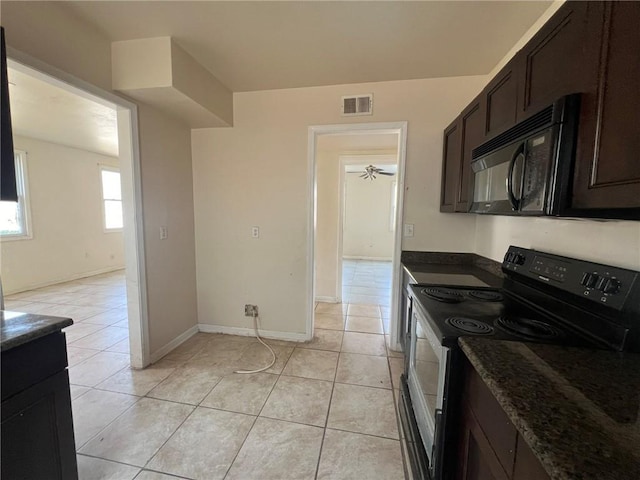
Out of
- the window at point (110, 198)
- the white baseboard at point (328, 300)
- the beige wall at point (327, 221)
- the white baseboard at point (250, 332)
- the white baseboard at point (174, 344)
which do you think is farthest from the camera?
the window at point (110, 198)

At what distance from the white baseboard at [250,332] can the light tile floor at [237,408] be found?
8 centimetres

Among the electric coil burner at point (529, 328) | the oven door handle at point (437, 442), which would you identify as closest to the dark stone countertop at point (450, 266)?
the electric coil burner at point (529, 328)

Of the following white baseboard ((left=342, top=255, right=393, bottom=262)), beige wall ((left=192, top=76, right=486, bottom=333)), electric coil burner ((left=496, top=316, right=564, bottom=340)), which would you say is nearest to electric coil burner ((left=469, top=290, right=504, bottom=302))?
electric coil burner ((left=496, top=316, right=564, bottom=340))

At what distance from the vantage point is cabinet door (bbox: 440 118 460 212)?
2.14m

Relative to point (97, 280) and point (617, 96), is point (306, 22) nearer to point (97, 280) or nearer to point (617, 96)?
point (617, 96)

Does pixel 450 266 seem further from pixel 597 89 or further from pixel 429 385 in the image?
pixel 597 89

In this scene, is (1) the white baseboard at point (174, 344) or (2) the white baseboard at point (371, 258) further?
(2) the white baseboard at point (371, 258)

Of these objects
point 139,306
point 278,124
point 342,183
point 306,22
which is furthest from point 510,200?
point 342,183

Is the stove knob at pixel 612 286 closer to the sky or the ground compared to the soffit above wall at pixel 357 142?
closer to the ground

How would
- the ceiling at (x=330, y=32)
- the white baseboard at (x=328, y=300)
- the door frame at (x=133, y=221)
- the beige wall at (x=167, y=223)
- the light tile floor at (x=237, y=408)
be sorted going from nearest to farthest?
the light tile floor at (x=237, y=408), the ceiling at (x=330, y=32), the door frame at (x=133, y=221), the beige wall at (x=167, y=223), the white baseboard at (x=328, y=300)

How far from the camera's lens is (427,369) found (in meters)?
1.33

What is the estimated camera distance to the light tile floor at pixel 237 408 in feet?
4.84

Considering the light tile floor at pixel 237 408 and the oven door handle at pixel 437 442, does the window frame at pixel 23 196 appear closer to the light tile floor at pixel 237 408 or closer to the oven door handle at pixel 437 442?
the light tile floor at pixel 237 408

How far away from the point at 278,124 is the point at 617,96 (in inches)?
95.8
